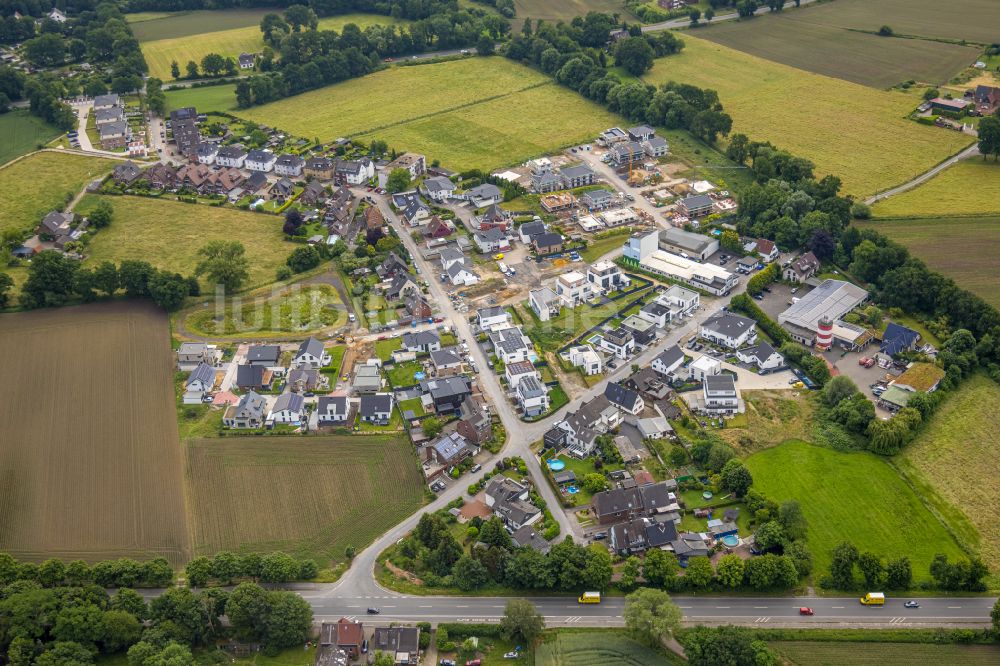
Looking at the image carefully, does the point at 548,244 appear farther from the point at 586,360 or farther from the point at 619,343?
the point at 586,360

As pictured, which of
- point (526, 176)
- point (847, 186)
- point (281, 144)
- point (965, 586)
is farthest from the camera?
point (281, 144)

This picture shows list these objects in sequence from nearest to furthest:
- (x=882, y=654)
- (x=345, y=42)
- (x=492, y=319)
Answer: (x=882, y=654)
(x=492, y=319)
(x=345, y=42)

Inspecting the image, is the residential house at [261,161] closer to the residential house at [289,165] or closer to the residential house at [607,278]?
the residential house at [289,165]

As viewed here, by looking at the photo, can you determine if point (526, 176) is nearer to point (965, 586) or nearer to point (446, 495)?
point (446, 495)

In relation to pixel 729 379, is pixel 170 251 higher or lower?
lower

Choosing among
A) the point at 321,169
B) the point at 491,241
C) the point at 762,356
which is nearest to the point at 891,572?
the point at 762,356

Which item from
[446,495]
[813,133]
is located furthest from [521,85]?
[446,495]

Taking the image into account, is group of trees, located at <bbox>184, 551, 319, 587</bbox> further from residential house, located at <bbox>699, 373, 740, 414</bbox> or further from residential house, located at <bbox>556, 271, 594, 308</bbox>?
residential house, located at <bbox>556, 271, 594, 308</bbox>
